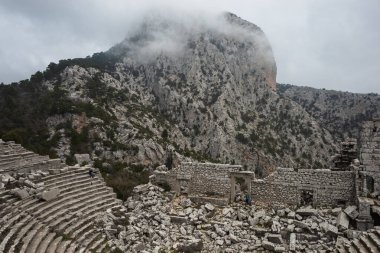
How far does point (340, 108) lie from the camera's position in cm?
8762

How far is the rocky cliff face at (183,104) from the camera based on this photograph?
4747cm

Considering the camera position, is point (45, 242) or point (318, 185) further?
point (318, 185)

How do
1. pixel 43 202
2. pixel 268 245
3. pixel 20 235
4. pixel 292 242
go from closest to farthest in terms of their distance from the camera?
1. pixel 20 235
2. pixel 268 245
3. pixel 292 242
4. pixel 43 202

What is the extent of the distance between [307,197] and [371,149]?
3873mm

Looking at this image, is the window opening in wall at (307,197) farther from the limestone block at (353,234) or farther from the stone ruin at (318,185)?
the limestone block at (353,234)

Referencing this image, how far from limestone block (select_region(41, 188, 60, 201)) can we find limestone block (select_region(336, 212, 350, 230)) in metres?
12.5

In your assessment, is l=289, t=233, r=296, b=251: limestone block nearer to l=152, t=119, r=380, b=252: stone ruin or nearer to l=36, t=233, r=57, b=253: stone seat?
l=152, t=119, r=380, b=252: stone ruin

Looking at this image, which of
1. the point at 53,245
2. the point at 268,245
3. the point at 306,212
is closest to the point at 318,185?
the point at 306,212

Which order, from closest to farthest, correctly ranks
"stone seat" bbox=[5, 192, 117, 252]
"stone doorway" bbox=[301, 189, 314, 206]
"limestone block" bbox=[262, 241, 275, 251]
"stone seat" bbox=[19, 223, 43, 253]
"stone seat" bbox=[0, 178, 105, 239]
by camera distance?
"stone seat" bbox=[19, 223, 43, 253], "stone seat" bbox=[5, 192, 117, 252], "stone seat" bbox=[0, 178, 105, 239], "limestone block" bbox=[262, 241, 275, 251], "stone doorway" bbox=[301, 189, 314, 206]

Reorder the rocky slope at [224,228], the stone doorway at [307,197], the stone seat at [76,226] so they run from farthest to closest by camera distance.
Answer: the stone doorway at [307,197] → the rocky slope at [224,228] → the stone seat at [76,226]

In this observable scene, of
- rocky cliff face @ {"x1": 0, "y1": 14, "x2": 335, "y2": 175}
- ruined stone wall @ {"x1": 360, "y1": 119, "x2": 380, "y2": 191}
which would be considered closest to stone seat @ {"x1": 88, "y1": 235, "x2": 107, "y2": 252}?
ruined stone wall @ {"x1": 360, "y1": 119, "x2": 380, "y2": 191}

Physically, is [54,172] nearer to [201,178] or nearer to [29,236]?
[29,236]

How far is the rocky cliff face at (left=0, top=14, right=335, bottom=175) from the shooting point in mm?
47469

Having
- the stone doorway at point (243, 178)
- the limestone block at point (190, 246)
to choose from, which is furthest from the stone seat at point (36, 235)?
the stone doorway at point (243, 178)
